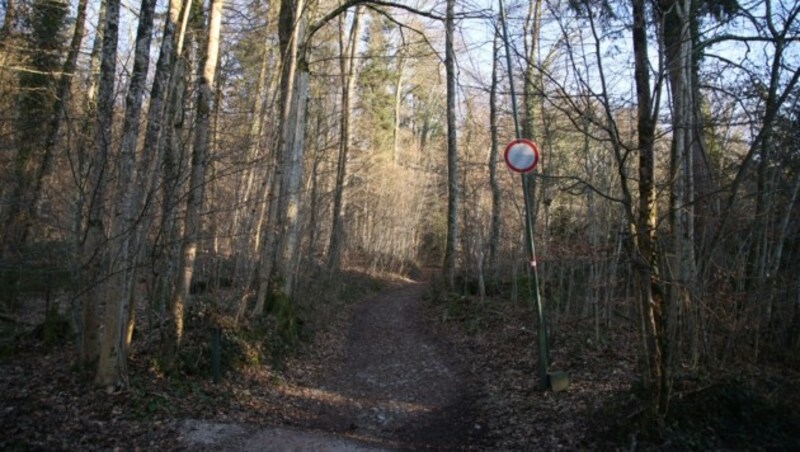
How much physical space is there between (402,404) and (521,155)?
391 cm

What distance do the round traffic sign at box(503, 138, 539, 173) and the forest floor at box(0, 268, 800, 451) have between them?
2997mm

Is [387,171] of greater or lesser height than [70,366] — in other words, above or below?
above

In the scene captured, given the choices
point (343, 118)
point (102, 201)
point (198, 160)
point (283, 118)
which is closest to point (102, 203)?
point (102, 201)

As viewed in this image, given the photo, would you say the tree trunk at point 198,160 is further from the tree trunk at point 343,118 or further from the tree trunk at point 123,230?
the tree trunk at point 343,118

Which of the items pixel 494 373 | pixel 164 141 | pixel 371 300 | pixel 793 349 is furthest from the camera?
pixel 371 300

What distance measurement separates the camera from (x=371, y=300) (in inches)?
816

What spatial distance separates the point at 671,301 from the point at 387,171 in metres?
25.6

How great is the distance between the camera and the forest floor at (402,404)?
5.18 m

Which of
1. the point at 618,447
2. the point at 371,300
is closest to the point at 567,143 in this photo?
the point at 371,300

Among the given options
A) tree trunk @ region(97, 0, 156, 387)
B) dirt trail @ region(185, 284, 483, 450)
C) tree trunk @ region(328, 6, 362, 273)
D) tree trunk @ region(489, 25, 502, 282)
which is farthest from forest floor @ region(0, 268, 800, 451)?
tree trunk @ region(328, 6, 362, 273)

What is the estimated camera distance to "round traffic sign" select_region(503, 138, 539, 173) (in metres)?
6.97

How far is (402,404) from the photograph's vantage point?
297 inches

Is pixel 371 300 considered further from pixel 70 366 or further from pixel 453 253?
pixel 70 366

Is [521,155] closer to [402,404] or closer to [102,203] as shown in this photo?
[402,404]
